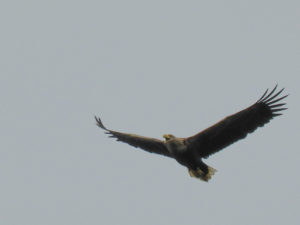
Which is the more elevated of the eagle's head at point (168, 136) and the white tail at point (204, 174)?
the eagle's head at point (168, 136)

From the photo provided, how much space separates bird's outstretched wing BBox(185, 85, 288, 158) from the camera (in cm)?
2089

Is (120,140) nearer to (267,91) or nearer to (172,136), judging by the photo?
(172,136)

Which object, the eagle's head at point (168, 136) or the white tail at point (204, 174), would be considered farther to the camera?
the white tail at point (204, 174)

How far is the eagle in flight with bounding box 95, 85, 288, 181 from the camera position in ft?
68.6

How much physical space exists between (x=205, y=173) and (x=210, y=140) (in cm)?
87

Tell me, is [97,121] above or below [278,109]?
above

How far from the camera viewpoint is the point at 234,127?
69.4 feet

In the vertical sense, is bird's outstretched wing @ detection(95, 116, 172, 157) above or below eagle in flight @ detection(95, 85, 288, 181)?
above

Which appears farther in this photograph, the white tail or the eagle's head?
the white tail

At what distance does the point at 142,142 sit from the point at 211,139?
1929 mm

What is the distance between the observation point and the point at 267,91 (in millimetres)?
20875

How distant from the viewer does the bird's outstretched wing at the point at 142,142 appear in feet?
73.5

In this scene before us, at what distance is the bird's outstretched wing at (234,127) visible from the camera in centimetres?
2089

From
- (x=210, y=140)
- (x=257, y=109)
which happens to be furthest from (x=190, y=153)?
(x=257, y=109)
